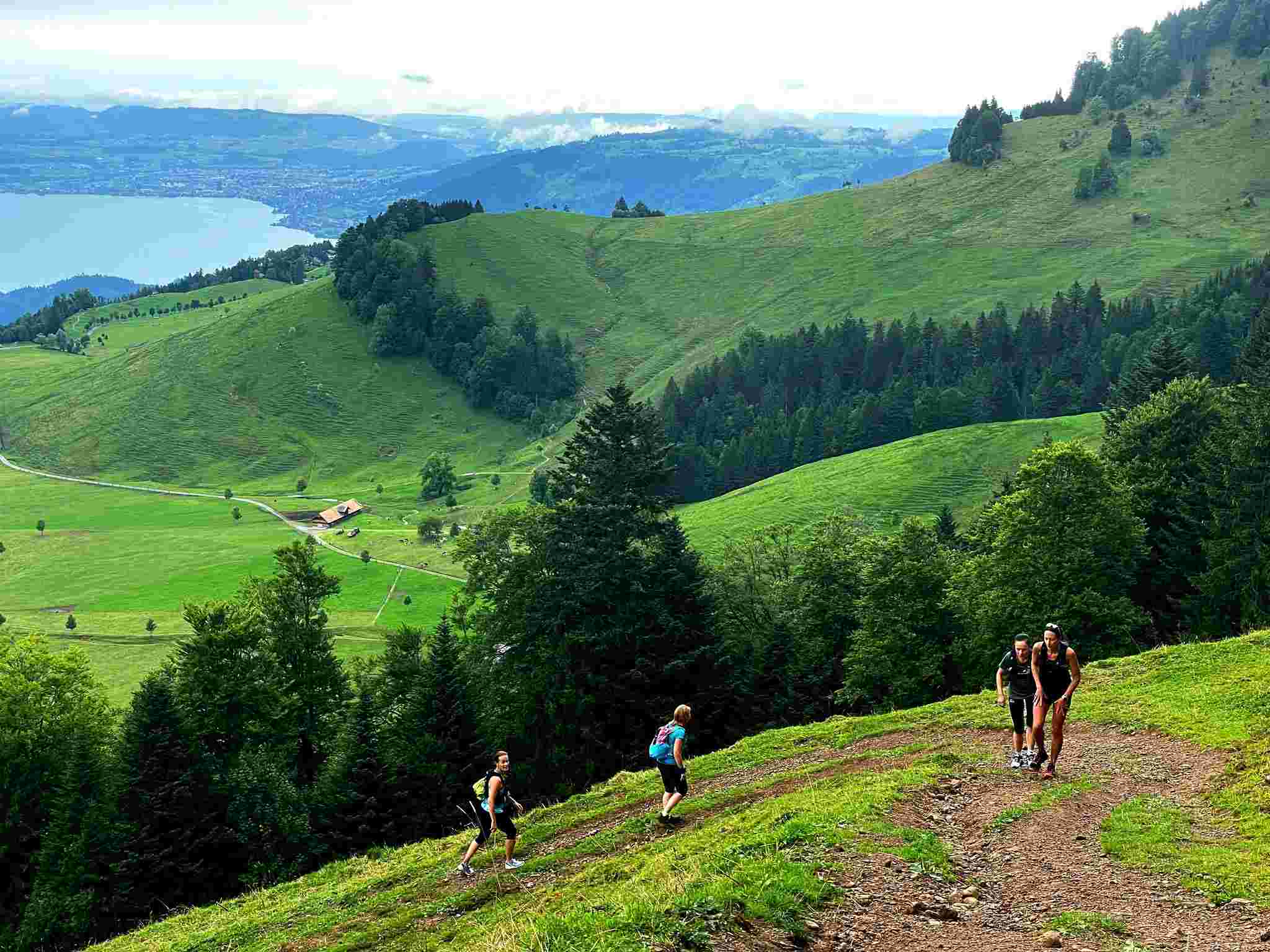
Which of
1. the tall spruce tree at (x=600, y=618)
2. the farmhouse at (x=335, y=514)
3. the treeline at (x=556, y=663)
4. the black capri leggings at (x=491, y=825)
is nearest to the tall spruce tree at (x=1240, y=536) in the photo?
the treeline at (x=556, y=663)

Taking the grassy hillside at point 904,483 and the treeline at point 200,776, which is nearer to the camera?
the treeline at point 200,776

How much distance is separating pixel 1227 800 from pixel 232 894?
42515 millimetres

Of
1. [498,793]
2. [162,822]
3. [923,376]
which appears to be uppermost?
[498,793]

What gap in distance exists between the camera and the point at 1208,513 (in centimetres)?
5678

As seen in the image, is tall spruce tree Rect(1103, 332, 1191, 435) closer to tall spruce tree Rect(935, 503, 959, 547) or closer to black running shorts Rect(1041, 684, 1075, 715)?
tall spruce tree Rect(935, 503, 959, 547)

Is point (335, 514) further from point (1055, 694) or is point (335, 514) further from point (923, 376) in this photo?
point (1055, 694)

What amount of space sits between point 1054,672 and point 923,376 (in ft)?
521

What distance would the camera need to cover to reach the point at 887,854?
1814cm

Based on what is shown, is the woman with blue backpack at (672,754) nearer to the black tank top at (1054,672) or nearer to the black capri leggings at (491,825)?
the black capri leggings at (491,825)

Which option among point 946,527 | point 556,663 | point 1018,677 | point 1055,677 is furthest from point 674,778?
point 946,527

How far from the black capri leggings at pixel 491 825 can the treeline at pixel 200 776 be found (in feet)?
77.3

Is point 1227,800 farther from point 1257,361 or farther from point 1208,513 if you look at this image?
point 1257,361

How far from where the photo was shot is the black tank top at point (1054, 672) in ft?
70.7

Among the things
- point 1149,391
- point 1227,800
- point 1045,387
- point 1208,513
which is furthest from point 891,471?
point 1227,800
